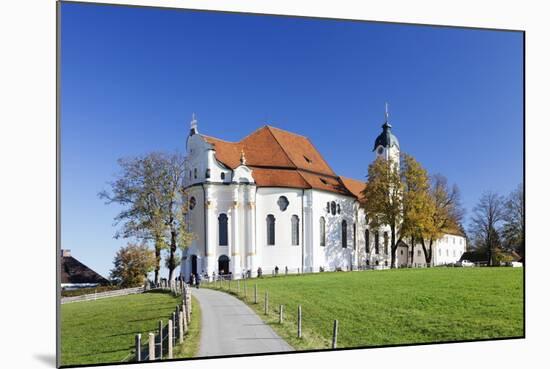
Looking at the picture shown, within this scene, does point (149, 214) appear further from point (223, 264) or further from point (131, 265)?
point (223, 264)

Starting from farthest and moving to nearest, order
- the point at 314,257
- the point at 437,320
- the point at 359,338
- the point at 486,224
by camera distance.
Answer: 1. the point at 314,257
2. the point at 486,224
3. the point at 437,320
4. the point at 359,338

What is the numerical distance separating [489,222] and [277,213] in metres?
4.07

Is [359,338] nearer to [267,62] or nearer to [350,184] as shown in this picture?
[350,184]

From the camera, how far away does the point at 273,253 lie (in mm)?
12766

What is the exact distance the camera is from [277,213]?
535 inches

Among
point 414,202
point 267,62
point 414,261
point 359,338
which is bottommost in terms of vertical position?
point 359,338

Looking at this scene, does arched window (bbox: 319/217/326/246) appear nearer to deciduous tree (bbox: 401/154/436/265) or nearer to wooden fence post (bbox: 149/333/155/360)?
deciduous tree (bbox: 401/154/436/265)

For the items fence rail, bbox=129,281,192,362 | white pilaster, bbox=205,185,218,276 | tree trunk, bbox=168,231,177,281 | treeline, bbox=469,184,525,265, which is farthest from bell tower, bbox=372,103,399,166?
fence rail, bbox=129,281,192,362

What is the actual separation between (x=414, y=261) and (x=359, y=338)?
10.7 ft

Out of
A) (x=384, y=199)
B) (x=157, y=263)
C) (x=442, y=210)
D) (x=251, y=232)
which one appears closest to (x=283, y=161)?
(x=251, y=232)

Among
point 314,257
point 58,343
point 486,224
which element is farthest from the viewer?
point 314,257

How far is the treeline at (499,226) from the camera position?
488 inches

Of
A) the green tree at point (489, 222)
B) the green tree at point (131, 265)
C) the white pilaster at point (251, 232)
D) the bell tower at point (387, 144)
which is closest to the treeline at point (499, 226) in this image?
the green tree at point (489, 222)
